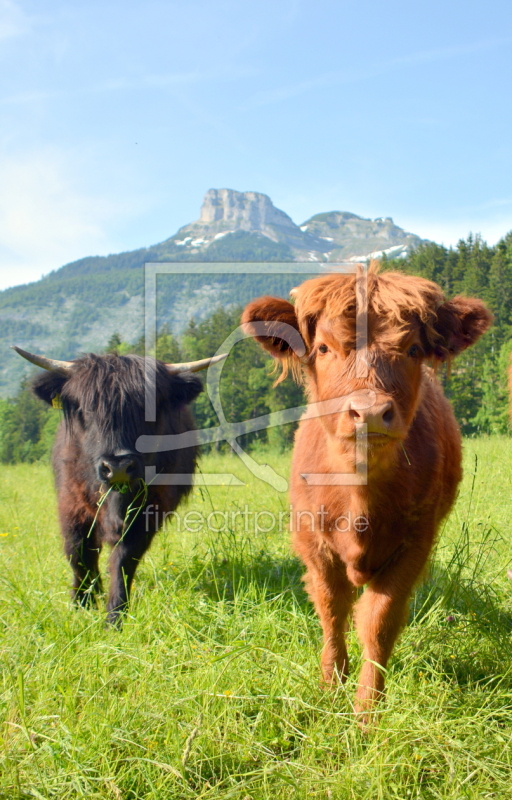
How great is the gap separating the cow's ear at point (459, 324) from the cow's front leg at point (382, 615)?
1120mm

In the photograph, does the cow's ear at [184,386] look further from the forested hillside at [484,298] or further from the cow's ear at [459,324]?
the forested hillside at [484,298]

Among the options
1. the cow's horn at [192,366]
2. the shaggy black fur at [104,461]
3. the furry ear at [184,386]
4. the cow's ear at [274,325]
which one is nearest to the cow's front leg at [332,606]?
the cow's ear at [274,325]

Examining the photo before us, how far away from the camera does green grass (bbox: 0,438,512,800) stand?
211 cm

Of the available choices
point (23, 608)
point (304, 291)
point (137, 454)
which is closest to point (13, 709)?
point (23, 608)

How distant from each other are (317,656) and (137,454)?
200cm

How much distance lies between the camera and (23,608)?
3451 millimetres

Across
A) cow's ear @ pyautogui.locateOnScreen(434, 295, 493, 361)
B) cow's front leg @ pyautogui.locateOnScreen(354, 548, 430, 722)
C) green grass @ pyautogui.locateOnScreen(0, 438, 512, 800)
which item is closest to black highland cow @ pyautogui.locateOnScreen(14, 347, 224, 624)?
green grass @ pyautogui.locateOnScreen(0, 438, 512, 800)

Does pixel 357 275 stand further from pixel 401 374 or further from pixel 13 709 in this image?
pixel 13 709

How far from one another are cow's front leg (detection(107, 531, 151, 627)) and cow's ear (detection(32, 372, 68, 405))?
1492 mm

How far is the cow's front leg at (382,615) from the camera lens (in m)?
2.75

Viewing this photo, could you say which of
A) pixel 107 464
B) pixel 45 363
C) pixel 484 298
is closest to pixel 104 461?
pixel 107 464

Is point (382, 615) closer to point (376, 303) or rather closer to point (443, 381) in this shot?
point (376, 303)

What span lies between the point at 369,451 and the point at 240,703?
1.28m

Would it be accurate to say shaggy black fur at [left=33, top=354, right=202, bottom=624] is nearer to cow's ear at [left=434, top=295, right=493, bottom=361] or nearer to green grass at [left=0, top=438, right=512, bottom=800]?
green grass at [left=0, top=438, right=512, bottom=800]
